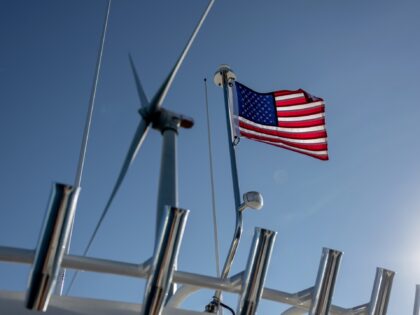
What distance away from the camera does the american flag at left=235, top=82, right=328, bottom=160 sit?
1339cm

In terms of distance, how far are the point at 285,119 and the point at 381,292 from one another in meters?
10.1

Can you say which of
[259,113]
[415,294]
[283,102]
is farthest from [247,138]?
[415,294]

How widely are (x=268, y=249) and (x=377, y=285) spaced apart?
1.08 m

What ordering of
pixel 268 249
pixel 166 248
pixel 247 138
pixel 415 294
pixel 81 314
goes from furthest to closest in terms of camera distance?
pixel 247 138
pixel 415 294
pixel 81 314
pixel 268 249
pixel 166 248

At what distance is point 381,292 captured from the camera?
13.5 feet

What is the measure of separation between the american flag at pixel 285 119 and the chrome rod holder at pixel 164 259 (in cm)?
973

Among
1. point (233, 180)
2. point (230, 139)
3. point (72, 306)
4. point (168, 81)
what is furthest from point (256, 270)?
point (168, 81)

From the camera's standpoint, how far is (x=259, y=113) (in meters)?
13.7

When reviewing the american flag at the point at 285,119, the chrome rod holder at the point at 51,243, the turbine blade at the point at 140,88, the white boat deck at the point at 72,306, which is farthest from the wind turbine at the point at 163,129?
the chrome rod holder at the point at 51,243

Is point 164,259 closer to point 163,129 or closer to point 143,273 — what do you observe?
point 143,273

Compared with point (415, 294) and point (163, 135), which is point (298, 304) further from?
point (163, 135)

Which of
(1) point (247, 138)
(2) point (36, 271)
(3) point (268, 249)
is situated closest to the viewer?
(2) point (36, 271)

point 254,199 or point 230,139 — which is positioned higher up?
point 230,139

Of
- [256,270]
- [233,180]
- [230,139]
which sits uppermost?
[230,139]
